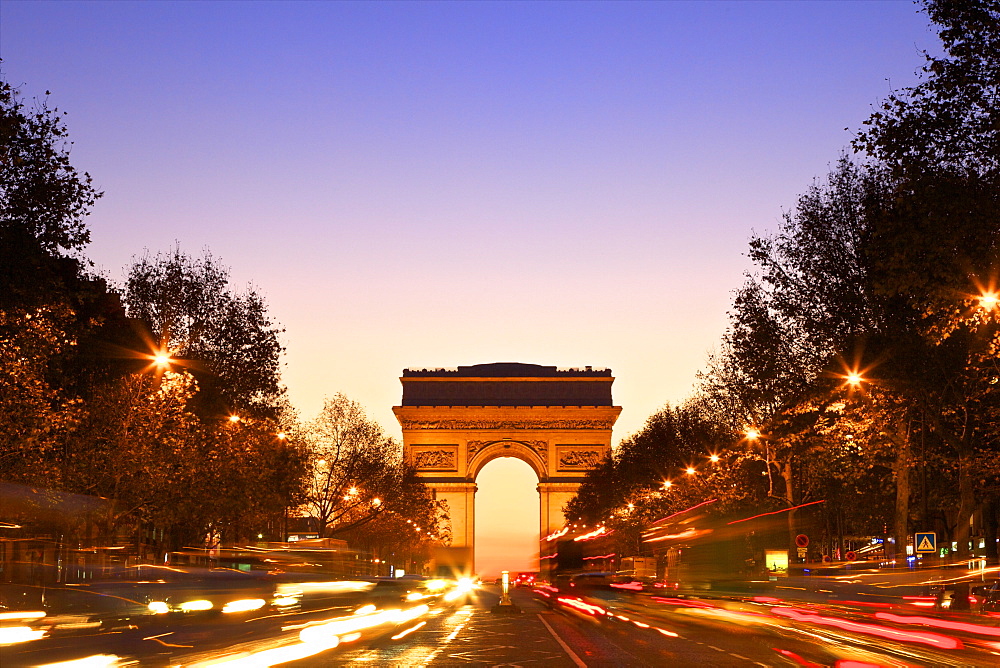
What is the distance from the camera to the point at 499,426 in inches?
5039

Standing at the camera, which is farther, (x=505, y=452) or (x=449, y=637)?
(x=505, y=452)

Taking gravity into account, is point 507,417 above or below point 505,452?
above

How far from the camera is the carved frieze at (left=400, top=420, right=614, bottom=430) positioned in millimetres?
127125

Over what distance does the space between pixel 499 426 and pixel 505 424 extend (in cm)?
63

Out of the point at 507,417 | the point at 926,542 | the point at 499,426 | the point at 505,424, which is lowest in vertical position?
the point at 926,542

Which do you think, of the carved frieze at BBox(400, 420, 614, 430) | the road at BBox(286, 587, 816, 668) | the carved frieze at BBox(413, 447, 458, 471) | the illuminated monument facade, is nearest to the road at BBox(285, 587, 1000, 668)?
the road at BBox(286, 587, 816, 668)

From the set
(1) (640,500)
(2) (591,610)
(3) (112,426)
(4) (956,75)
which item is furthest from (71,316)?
(1) (640,500)

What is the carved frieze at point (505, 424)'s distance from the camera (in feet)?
417

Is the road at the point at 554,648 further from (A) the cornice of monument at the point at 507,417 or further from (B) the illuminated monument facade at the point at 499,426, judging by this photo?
(B) the illuminated monument facade at the point at 499,426

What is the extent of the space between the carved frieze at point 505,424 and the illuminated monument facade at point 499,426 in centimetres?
10

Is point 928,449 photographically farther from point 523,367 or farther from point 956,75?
point 523,367

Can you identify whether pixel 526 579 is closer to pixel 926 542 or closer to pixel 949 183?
pixel 926 542

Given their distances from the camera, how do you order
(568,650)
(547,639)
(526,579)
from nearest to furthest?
(568,650), (547,639), (526,579)

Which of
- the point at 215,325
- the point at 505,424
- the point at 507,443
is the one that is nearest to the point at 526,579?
the point at 507,443
